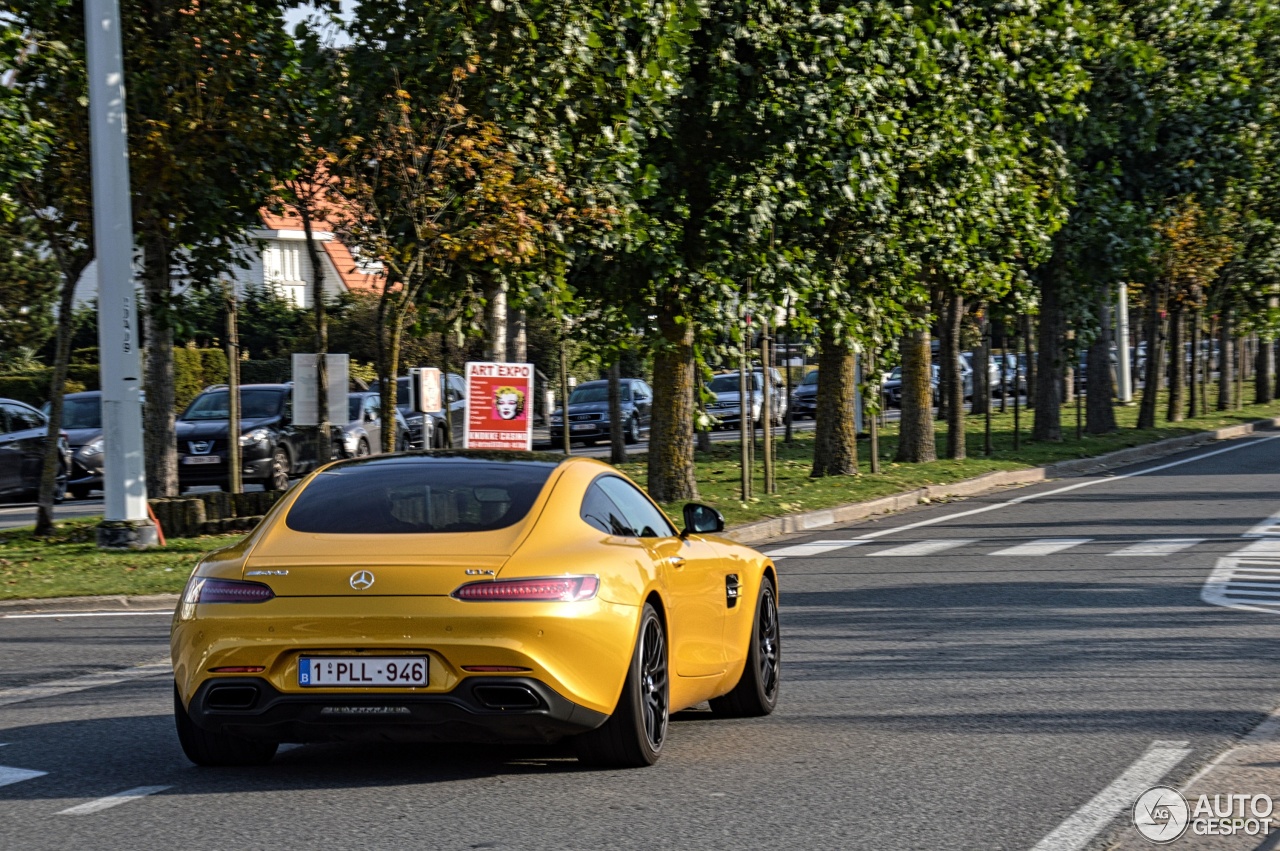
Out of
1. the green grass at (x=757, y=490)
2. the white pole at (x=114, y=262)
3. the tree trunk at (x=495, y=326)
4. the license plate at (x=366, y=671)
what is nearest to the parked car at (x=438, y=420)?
the green grass at (x=757, y=490)

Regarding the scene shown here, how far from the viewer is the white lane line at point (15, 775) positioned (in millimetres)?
7176

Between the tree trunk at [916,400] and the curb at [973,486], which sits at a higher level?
the tree trunk at [916,400]

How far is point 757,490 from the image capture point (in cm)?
2591

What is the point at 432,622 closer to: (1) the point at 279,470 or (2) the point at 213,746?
(2) the point at 213,746

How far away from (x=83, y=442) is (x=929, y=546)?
1702 cm

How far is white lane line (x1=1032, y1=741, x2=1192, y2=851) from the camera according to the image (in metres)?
5.88

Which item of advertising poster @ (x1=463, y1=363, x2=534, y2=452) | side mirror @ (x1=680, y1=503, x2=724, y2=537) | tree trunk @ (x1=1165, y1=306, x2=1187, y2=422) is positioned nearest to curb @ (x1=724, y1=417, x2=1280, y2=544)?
tree trunk @ (x1=1165, y1=306, x2=1187, y2=422)

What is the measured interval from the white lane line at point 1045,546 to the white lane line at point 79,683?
9279mm

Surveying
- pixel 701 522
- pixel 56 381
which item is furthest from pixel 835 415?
pixel 701 522

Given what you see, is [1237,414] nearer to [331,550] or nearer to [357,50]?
[357,50]

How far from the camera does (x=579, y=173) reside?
19453mm

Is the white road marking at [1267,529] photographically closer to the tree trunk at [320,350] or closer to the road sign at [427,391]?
the road sign at [427,391]

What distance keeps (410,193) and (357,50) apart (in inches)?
72.6

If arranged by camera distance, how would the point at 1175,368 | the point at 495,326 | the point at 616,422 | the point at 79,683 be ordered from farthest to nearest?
the point at 1175,368 < the point at 616,422 < the point at 495,326 < the point at 79,683
